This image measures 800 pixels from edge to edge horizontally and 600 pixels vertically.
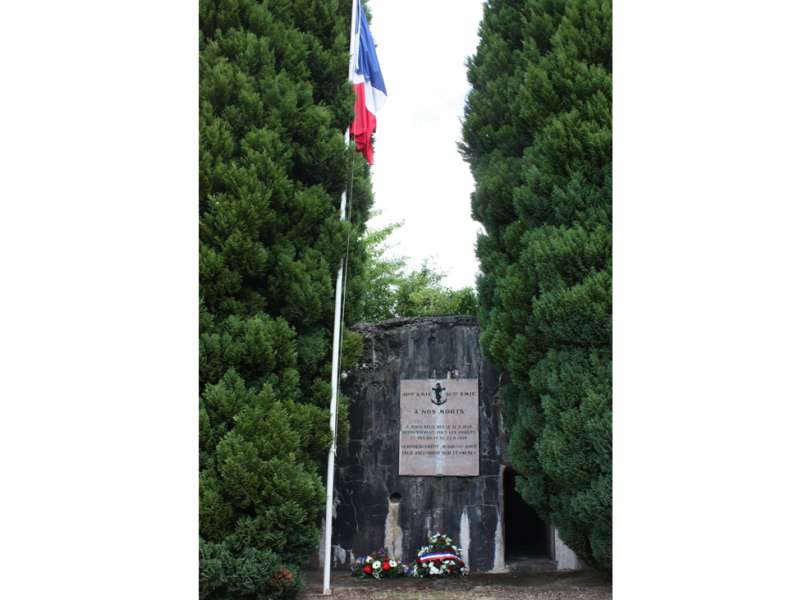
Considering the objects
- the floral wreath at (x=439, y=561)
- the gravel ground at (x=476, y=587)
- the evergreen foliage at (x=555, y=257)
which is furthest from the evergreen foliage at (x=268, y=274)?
the evergreen foliage at (x=555, y=257)

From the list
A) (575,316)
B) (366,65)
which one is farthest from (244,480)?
(366,65)

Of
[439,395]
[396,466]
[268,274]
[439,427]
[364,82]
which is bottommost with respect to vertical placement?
[396,466]

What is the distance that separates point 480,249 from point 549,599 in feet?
11.5

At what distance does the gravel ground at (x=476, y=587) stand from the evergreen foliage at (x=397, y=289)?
8.74 m

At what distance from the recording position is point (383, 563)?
308 inches

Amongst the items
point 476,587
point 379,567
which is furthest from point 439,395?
point 476,587

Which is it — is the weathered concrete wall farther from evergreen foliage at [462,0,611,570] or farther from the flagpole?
the flagpole

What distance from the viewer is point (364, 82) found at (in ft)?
26.7

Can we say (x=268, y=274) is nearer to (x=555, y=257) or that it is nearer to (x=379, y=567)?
(x=555, y=257)

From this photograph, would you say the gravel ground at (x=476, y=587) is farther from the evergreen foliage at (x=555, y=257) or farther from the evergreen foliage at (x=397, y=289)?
the evergreen foliage at (x=397, y=289)

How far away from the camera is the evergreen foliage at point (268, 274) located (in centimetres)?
658

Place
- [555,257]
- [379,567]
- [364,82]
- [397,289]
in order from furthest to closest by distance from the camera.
A: [397,289] < [364,82] < [379,567] < [555,257]

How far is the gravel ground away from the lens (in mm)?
6852

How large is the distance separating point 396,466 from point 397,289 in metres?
11.7
